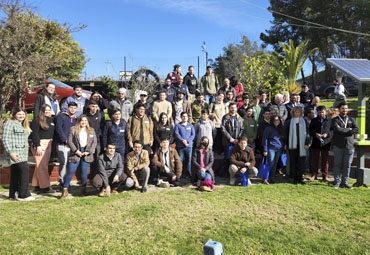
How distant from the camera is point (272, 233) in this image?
4.27m

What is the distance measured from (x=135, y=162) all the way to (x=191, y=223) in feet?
7.42

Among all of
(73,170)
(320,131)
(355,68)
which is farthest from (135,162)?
(355,68)

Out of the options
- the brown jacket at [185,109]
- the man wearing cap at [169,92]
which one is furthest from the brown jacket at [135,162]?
the man wearing cap at [169,92]

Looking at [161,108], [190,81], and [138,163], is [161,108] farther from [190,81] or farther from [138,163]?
[190,81]

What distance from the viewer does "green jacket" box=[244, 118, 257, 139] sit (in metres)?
7.41

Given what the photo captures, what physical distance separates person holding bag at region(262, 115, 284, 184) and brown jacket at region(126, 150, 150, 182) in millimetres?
2882

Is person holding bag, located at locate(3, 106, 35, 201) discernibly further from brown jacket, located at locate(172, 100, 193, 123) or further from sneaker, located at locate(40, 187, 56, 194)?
brown jacket, located at locate(172, 100, 193, 123)

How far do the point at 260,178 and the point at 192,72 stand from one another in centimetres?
392

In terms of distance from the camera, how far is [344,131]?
633cm

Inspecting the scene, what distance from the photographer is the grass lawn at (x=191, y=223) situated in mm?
3893

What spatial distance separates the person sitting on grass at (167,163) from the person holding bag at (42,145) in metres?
2.25

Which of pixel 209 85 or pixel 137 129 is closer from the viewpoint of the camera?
pixel 137 129

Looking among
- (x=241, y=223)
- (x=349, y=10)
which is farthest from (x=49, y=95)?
(x=349, y=10)

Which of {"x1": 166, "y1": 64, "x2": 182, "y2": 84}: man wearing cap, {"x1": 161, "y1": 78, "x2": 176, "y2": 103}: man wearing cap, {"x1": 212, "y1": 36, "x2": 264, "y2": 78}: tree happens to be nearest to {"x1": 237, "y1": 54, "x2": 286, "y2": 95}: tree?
{"x1": 166, "y1": 64, "x2": 182, "y2": 84}: man wearing cap
